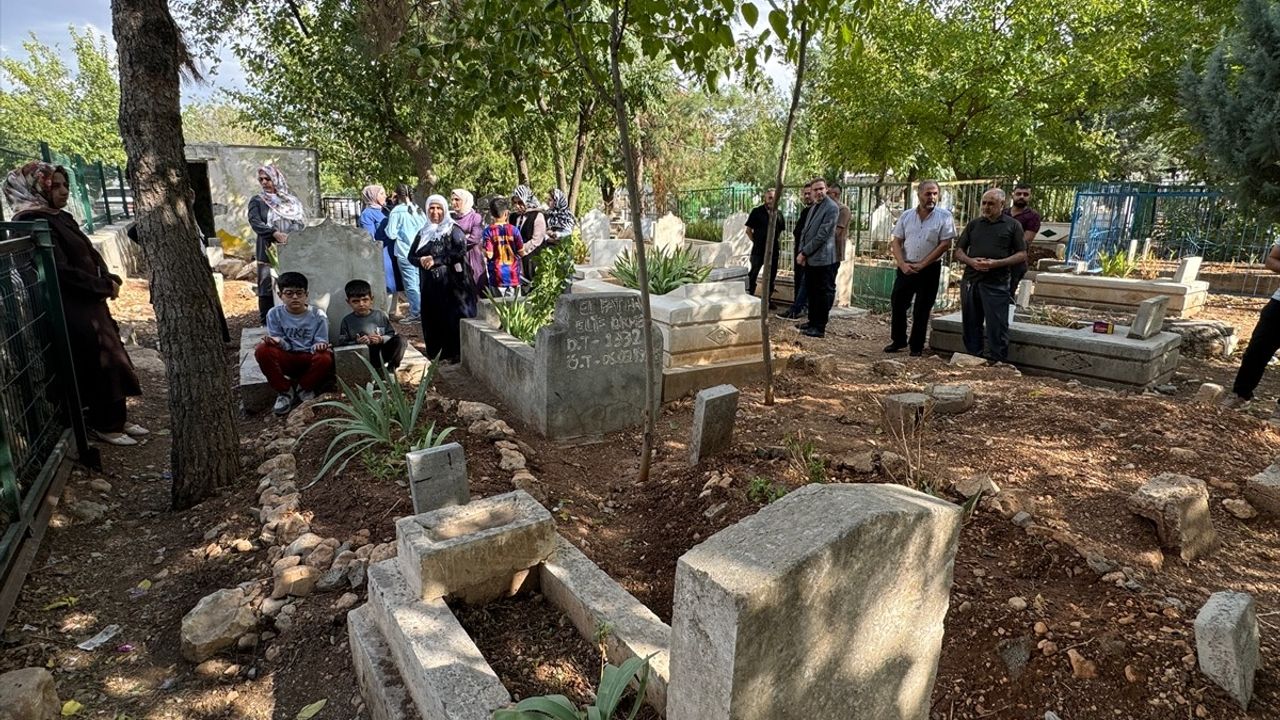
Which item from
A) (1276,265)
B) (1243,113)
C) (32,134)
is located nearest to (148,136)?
(1276,265)

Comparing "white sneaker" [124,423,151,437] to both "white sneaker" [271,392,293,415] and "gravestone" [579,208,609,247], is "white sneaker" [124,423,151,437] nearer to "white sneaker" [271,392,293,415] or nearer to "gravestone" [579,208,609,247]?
"white sneaker" [271,392,293,415]

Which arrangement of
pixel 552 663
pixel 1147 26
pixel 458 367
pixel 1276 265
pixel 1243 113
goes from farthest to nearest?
pixel 1147 26 → pixel 1243 113 → pixel 458 367 → pixel 1276 265 → pixel 552 663

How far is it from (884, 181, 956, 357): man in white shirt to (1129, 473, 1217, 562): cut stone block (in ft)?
12.4

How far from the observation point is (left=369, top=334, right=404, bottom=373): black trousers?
17.6 ft

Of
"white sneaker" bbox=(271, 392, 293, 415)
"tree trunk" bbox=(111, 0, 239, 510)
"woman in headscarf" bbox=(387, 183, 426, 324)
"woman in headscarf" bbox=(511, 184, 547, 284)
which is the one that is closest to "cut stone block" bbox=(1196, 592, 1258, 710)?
"tree trunk" bbox=(111, 0, 239, 510)

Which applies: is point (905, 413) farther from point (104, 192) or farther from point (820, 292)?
point (104, 192)

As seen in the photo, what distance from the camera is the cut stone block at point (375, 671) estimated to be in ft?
6.82

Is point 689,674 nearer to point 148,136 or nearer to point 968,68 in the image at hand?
point 148,136

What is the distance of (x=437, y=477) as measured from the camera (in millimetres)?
2932

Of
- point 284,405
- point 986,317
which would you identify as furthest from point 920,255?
point 284,405

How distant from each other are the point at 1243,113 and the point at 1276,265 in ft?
14.6

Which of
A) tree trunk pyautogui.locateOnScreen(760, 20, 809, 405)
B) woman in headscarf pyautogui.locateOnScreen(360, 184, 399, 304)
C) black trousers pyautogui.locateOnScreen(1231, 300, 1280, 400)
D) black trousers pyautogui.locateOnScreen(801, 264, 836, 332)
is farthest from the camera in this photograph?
woman in headscarf pyautogui.locateOnScreen(360, 184, 399, 304)

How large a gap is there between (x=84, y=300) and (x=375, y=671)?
3.75 meters

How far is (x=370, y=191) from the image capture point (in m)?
8.61
